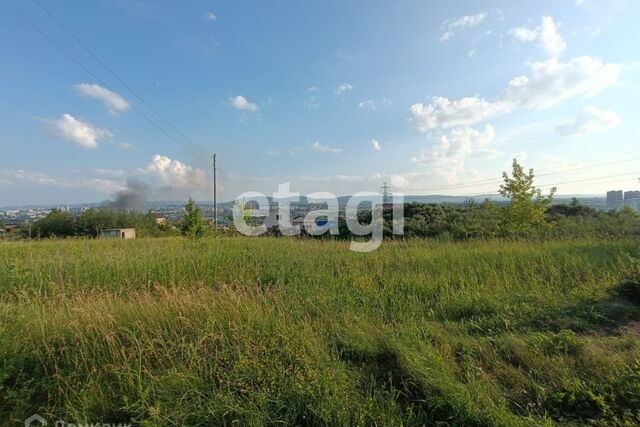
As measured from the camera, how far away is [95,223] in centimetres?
3859

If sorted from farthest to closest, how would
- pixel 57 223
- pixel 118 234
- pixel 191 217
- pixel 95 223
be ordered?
pixel 95 223 < pixel 57 223 < pixel 118 234 < pixel 191 217

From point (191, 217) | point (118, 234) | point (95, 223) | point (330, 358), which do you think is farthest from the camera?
point (95, 223)

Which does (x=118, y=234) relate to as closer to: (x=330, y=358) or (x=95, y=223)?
(x=95, y=223)

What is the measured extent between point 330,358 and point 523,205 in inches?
568

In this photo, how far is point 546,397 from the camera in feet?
7.37

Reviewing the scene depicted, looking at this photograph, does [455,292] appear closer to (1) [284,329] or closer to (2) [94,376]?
(1) [284,329]

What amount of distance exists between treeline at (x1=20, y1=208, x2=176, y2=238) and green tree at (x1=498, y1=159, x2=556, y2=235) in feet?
114

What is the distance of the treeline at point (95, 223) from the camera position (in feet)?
121

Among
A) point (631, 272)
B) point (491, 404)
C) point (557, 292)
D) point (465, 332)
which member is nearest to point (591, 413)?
point (491, 404)

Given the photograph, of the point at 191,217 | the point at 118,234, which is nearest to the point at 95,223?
the point at 118,234

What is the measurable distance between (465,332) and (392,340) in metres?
1.16

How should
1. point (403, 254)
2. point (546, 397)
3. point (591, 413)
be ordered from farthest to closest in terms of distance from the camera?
point (403, 254) → point (546, 397) → point (591, 413)

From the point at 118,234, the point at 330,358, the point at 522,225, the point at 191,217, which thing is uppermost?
the point at 191,217

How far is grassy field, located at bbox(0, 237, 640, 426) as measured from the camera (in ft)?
7.03
